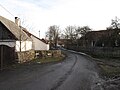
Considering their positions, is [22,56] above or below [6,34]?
below

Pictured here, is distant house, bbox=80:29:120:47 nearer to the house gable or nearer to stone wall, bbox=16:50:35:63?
stone wall, bbox=16:50:35:63

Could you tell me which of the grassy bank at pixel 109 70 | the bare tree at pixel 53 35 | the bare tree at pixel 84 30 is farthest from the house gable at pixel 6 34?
the bare tree at pixel 53 35

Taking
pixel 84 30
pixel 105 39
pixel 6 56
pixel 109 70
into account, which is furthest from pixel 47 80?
pixel 84 30

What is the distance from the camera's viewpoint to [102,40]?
7562cm

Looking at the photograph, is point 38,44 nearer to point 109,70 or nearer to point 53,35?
point 109,70

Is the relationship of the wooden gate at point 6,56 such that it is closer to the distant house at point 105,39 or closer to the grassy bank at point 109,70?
the grassy bank at point 109,70

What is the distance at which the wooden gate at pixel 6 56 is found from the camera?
24962mm

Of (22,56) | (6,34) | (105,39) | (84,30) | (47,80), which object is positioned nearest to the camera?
(47,80)

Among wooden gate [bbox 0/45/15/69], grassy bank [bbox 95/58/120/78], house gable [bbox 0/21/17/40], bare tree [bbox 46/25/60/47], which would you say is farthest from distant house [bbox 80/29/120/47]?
wooden gate [bbox 0/45/15/69]

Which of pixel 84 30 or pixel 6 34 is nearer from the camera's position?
pixel 6 34

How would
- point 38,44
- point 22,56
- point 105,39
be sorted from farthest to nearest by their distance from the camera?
point 105,39
point 38,44
point 22,56

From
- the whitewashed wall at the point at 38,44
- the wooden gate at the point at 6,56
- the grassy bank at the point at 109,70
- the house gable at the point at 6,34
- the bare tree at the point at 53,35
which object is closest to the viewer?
the grassy bank at the point at 109,70

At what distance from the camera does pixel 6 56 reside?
26.5 m

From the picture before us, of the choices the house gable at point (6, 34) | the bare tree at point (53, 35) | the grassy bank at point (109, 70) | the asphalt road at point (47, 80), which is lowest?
the grassy bank at point (109, 70)
